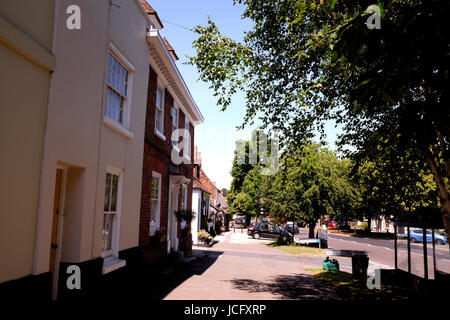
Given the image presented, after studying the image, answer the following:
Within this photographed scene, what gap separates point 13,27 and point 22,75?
0.59 meters

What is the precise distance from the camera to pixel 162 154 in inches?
448

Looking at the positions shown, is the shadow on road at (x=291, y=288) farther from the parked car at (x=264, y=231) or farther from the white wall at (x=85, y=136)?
the parked car at (x=264, y=231)

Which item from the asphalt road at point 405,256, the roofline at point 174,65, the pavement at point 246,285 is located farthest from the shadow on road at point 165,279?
the asphalt road at point 405,256

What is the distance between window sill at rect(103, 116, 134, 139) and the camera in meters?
6.84

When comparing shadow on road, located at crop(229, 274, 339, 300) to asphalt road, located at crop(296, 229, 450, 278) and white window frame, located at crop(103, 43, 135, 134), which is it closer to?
asphalt road, located at crop(296, 229, 450, 278)

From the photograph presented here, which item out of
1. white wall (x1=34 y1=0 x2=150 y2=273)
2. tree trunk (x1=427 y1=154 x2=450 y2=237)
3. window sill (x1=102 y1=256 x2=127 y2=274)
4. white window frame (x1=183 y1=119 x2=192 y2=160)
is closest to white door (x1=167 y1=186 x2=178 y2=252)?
white window frame (x1=183 y1=119 x2=192 y2=160)

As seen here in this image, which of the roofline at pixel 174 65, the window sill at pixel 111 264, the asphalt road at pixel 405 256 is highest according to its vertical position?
the roofline at pixel 174 65

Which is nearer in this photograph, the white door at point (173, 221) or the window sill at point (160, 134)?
the window sill at point (160, 134)

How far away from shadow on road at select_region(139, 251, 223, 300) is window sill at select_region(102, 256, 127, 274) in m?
0.87

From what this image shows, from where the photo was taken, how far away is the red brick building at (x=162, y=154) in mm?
9751

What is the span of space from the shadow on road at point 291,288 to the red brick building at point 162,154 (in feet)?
10.2

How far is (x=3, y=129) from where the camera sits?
3.89 m
